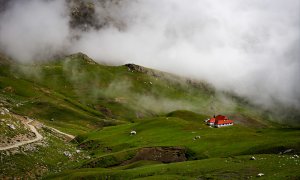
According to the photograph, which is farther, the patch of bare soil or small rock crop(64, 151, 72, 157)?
small rock crop(64, 151, 72, 157)

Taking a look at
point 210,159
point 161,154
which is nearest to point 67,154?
point 161,154

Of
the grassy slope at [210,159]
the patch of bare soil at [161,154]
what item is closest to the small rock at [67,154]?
the grassy slope at [210,159]

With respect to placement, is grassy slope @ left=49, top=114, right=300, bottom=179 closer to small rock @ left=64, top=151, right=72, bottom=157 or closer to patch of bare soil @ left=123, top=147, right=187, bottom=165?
patch of bare soil @ left=123, top=147, right=187, bottom=165

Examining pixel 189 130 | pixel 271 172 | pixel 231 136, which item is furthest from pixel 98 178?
pixel 189 130

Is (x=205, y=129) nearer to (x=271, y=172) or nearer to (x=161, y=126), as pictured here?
(x=161, y=126)

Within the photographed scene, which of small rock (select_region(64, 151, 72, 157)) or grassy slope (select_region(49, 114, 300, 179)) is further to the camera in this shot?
small rock (select_region(64, 151, 72, 157))

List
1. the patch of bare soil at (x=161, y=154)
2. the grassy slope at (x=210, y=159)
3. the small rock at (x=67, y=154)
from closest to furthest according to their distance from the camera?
the grassy slope at (x=210, y=159)
the patch of bare soil at (x=161, y=154)
the small rock at (x=67, y=154)

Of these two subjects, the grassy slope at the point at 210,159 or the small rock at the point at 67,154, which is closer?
the grassy slope at the point at 210,159

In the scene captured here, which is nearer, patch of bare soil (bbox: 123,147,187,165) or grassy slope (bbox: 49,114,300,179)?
grassy slope (bbox: 49,114,300,179)

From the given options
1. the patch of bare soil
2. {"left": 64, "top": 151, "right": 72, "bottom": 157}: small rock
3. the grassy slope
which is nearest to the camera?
the grassy slope

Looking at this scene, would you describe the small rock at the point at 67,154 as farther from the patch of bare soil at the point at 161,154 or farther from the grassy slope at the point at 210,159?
the patch of bare soil at the point at 161,154

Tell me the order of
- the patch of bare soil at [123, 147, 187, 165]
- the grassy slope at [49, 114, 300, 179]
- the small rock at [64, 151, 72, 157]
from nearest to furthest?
1. the grassy slope at [49, 114, 300, 179]
2. the patch of bare soil at [123, 147, 187, 165]
3. the small rock at [64, 151, 72, 157]

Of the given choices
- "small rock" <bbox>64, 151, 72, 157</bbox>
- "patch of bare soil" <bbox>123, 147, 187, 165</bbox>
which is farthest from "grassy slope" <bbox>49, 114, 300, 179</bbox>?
"small rock" <bbox>64, 151, 72, 157</bbox>

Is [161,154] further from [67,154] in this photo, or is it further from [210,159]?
[67,154]
